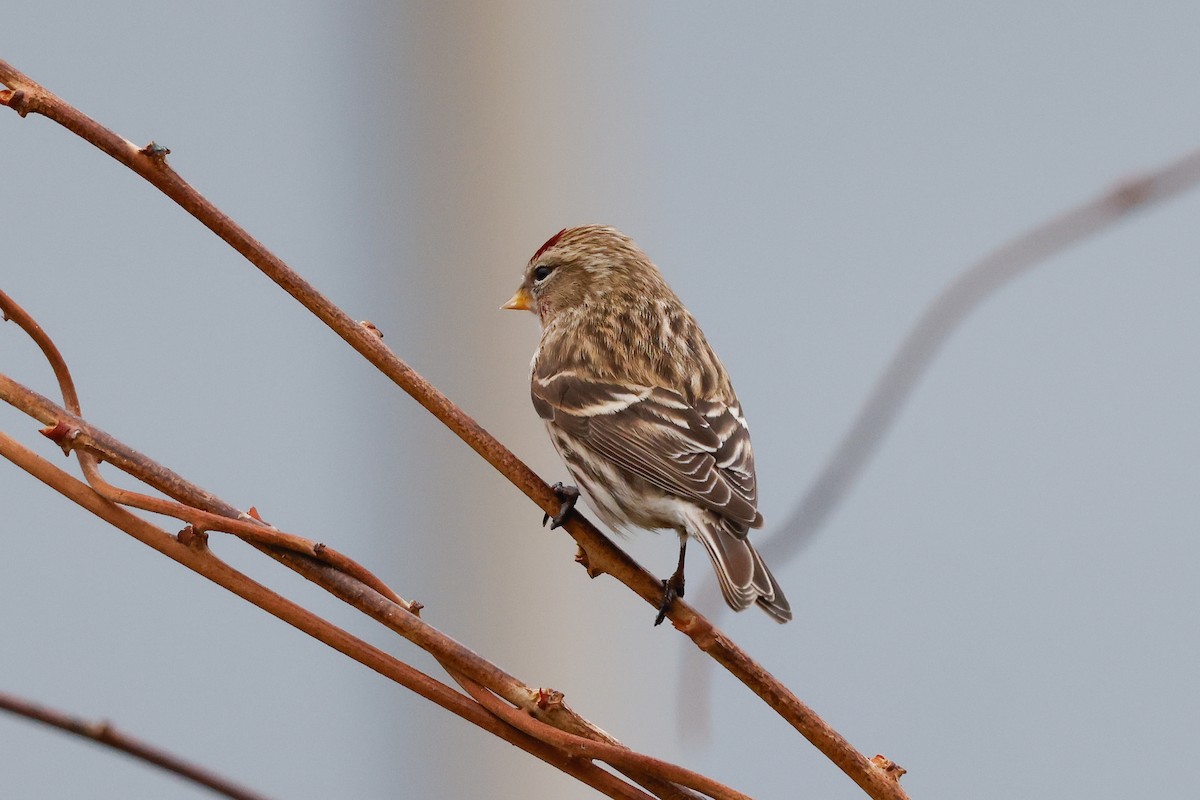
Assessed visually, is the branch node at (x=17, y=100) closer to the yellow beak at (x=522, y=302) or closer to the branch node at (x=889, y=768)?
the branch node at (x=889, y=768)

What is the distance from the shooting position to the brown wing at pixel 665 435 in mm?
1538

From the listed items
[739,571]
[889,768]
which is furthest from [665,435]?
[889,768]

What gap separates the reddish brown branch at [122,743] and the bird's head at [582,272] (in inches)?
48.4

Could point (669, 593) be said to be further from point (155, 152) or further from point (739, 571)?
point (155, 152)

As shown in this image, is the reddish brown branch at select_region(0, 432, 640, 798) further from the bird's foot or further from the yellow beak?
the yellow beak

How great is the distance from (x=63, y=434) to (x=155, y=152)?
8.2 inches

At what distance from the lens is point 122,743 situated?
89cm

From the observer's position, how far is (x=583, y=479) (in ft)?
5.55

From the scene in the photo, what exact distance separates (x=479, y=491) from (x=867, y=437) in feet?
6.77

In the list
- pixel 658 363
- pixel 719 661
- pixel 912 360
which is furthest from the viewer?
pixel 658 363

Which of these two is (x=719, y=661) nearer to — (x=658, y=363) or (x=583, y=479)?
(x=583, y=479)

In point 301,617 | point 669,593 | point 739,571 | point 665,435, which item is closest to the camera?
point 301,617

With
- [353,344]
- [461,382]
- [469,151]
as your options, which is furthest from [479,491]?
[353,344]

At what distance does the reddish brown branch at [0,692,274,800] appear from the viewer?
0.85 metres
